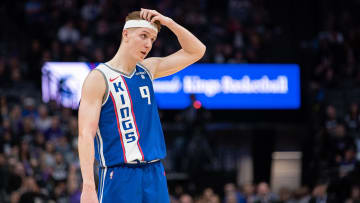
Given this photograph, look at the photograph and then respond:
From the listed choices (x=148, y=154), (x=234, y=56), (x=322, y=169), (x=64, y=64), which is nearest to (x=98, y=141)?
(x=148, y=154)

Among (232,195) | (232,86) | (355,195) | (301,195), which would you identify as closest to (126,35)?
(355,195)

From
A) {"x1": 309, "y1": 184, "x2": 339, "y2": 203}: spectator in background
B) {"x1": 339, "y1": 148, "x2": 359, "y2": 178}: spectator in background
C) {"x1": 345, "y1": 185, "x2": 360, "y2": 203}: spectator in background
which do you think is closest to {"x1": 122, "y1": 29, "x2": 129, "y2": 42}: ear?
{"x1": 345, "y1": 185, "x2": 360, "y2": 203}: spectator in background

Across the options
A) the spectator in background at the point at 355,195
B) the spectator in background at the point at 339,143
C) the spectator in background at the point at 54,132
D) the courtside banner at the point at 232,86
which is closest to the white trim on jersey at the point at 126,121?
the spectator in background at the point at 355,195

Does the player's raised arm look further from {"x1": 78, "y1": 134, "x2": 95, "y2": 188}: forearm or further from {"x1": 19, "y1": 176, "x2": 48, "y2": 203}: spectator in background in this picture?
{"x1": 19, "y1": 176, "x2": 48, "y2": 203}: spectator in background

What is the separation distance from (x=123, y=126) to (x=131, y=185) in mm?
443

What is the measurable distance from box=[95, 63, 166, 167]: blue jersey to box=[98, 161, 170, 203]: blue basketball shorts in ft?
0.26

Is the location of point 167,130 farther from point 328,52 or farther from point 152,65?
point 152,65

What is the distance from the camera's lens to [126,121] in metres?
4.89

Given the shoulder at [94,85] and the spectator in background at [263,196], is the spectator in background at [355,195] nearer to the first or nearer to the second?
the spectator in background at [263,196]

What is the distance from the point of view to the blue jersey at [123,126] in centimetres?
485

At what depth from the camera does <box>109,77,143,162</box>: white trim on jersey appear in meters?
4.85

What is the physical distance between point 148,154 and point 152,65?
80cm

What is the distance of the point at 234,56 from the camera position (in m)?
20.1

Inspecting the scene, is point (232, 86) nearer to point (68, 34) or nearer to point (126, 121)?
point (68, 34)
